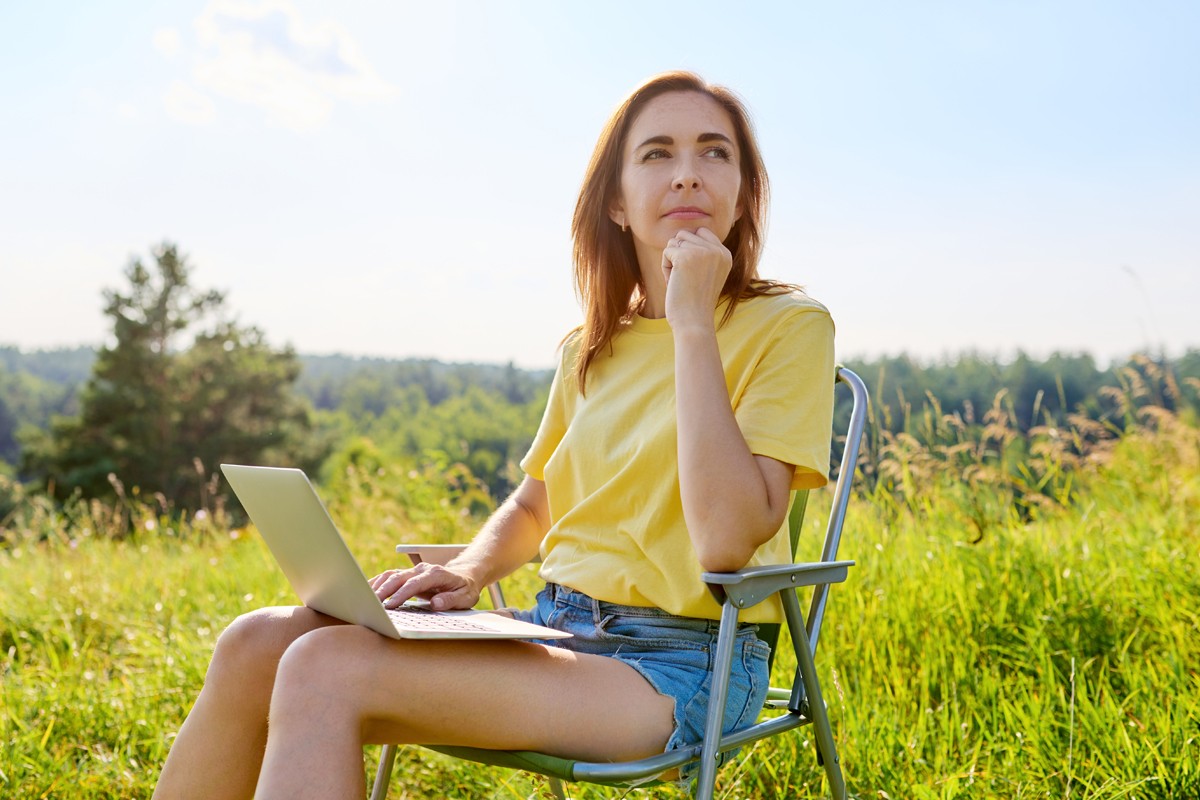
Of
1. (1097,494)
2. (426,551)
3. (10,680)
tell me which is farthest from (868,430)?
(10,680)

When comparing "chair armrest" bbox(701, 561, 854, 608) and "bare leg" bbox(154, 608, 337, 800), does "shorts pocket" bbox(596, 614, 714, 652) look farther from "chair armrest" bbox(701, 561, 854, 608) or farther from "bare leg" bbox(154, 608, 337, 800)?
"bare leg" bbox(154, 608, 337, 800)

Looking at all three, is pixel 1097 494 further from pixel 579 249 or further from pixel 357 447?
pixel 357 447

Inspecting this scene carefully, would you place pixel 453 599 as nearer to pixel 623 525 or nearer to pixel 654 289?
pixel 623 525

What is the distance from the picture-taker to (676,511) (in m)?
1.76

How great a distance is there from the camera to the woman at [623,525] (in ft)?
4.78

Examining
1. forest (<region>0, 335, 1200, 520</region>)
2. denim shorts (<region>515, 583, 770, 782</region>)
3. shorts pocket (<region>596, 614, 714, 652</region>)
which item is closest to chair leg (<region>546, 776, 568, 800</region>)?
denim shorts (<region>515, 583, 770, 782</region>)

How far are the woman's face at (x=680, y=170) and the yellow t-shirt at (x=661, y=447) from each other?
18 centimetres

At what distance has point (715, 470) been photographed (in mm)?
1541

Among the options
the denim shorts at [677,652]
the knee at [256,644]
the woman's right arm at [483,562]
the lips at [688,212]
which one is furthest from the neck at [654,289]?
the knee at [256,644]

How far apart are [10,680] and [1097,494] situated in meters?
4.06

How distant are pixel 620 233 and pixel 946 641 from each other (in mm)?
1545

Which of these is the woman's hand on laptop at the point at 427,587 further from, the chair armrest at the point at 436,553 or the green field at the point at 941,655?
the green field at the point at 941,655

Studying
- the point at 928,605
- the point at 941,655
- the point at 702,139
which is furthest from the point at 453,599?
the point at 928,605

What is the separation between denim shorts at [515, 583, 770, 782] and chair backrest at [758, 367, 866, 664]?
→ 0.57 ft
